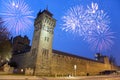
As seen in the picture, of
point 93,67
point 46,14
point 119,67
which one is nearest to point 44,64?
point 46,14

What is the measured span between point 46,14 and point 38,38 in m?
8.84

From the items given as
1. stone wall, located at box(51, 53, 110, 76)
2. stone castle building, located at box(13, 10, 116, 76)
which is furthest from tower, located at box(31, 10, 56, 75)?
stone wall, located at box(51, 53, 110, 76)

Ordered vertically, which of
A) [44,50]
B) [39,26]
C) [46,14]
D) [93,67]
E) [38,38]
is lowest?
[93,67]

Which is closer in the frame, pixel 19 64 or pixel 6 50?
pixel 6 50

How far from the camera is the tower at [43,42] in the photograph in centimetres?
5438

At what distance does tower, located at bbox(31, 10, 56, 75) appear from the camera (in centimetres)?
5438

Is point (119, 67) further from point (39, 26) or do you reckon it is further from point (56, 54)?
point (39, 26)

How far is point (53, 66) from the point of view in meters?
57.2

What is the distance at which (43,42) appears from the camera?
57.3 metres

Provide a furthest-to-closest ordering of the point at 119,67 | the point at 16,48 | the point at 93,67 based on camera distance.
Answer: the point at 119,67
the point at 16,48
the point at 93,67

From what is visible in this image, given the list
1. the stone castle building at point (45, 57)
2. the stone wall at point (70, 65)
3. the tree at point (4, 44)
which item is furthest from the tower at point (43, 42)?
the tree at point (4, 44)

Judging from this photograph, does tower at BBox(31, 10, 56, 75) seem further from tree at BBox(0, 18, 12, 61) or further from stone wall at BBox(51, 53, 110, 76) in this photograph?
tree at BBox(0, 18, 12, 61)

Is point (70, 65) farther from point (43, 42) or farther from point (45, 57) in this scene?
point (43, 42)

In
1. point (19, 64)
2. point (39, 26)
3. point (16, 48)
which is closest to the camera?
point (39, 26)
